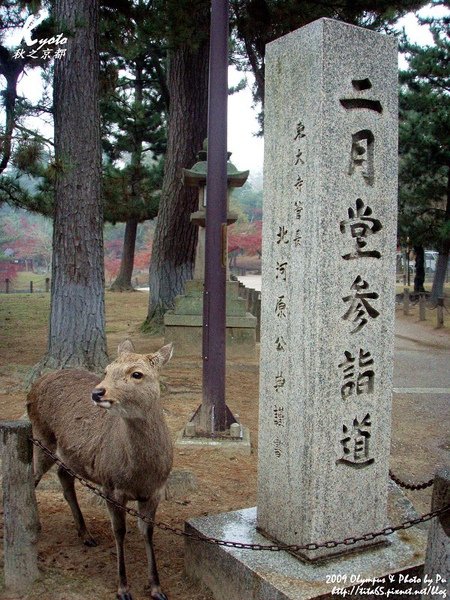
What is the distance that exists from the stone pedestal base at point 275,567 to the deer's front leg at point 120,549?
430mm

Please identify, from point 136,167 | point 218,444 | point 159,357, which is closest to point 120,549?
point 159,357

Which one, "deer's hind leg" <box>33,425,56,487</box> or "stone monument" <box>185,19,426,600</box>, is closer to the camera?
"stone monument" <box>185,19,426,600</box>

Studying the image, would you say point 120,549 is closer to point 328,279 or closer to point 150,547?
point 150,547

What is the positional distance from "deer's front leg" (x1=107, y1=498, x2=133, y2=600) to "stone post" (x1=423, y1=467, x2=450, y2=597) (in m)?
1.69

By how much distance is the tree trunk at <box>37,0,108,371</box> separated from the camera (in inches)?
309

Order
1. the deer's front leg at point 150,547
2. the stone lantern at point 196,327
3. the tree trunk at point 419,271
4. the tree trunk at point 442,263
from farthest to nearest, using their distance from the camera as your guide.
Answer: the tree trunk at point 419,271, the tree trunk at point 442,263, the stone lantern at point 196,327, the deer's front leg at point 150,547

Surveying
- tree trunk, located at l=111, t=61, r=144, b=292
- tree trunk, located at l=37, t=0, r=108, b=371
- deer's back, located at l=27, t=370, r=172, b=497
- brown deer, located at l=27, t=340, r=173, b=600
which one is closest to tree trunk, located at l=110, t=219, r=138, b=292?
tree trunk, located at l=111, t=61, r=144, b=292

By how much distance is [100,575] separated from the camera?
3711 mm

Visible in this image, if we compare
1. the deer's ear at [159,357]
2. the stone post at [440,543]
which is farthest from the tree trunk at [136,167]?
the stone post at [440,543]

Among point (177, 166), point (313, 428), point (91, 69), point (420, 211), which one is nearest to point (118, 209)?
point (177, 166)

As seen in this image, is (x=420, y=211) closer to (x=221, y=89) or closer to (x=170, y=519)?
(x=221, y=89)

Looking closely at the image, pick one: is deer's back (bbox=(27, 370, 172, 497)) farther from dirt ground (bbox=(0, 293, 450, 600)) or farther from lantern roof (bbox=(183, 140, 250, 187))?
lantern roof (bbox=(183, 140, 250, 187))

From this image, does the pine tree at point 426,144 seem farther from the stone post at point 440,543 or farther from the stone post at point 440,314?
the stone post at point 440,543

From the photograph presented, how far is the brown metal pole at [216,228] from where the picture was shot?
247 inches
